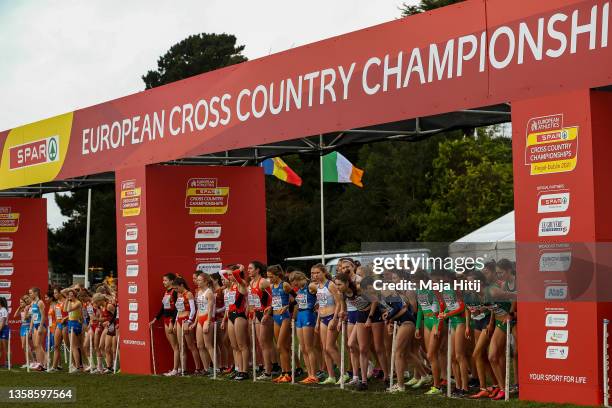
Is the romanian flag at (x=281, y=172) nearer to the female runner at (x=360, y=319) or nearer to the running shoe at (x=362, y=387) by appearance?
the female runner at (x=360, y=319)

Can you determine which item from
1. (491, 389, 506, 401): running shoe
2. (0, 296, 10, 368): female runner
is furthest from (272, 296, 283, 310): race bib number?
(0, 296, 10, 368): female runner

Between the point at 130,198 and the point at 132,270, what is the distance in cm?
128

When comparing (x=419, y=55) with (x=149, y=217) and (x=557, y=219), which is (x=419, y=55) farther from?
(x=149, y=217)

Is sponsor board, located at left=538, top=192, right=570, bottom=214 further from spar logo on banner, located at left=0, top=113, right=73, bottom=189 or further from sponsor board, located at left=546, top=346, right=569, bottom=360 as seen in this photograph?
spar logo on banner, located at left=0, top=113, right=73, bottom=189

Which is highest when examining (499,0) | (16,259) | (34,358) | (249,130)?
(499,0)

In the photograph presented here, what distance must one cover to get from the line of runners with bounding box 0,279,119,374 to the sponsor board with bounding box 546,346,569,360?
9.97 m

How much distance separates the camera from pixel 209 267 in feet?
60.4

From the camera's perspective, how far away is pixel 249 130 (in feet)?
51.1

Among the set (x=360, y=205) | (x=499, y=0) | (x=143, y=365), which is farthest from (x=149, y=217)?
(x=360, y=205)

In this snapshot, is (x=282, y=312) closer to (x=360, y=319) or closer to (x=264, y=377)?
(x=264, y=377)

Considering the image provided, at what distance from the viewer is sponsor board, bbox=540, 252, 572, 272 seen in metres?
11.0

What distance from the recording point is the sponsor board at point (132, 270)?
60.2 ft

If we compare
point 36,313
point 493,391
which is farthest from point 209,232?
point 493,391

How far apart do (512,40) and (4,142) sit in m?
14.5
